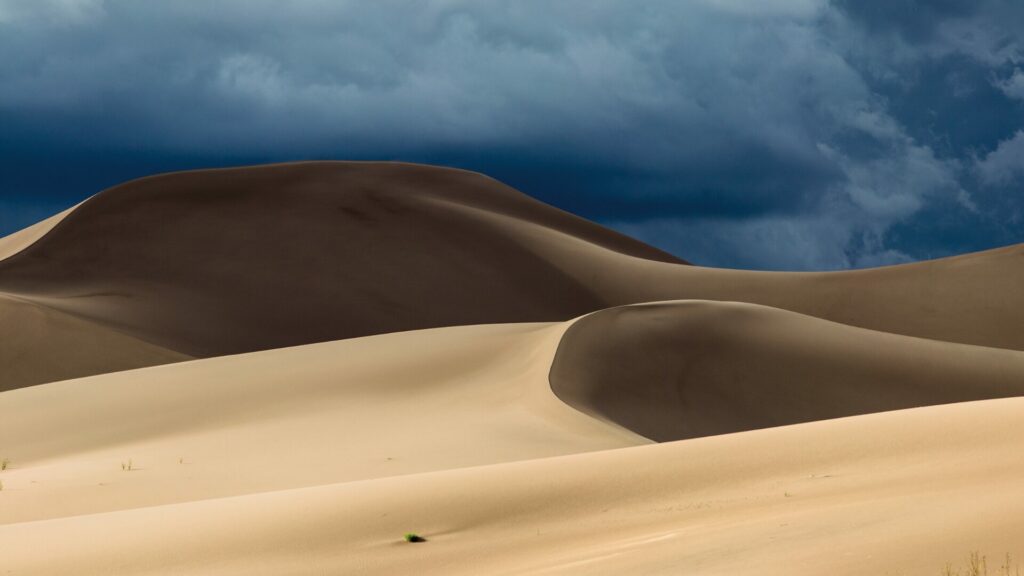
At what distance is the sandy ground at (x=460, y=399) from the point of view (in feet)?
24.2

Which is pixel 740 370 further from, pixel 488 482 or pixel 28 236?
pixel 28 236

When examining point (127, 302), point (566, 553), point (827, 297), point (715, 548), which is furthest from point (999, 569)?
point (827, 297)

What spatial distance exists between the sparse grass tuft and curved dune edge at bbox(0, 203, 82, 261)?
41.3 meters

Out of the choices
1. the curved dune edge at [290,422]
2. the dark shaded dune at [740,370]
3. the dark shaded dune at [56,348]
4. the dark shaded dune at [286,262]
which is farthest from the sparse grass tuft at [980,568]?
the dark shaded dune at [286,262]

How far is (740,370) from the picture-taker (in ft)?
65.1

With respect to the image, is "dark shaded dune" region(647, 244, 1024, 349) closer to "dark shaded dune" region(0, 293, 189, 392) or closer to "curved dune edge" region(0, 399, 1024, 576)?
"dark shaded dune" region(0, 293, 189, 392)

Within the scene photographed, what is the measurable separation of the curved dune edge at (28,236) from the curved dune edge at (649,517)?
3676 centimetres

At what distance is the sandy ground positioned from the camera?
7387 millimetres

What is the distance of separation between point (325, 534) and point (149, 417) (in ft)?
37.7

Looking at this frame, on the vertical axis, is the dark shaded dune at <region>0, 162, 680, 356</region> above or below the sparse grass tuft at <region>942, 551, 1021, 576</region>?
above

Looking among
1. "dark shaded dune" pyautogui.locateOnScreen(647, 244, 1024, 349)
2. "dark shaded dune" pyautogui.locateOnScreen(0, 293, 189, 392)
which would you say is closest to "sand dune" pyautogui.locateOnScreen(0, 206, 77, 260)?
"dark shaded dune" pyautogui.locateOnScreen(0, 293, 189, 392)

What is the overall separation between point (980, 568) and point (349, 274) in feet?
126

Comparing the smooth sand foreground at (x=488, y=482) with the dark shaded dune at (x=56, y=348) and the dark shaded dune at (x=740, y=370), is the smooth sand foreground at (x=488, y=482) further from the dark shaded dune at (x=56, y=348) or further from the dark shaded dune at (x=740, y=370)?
the dark shaded dune at (x=56, y=348)

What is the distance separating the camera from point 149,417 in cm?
1873
